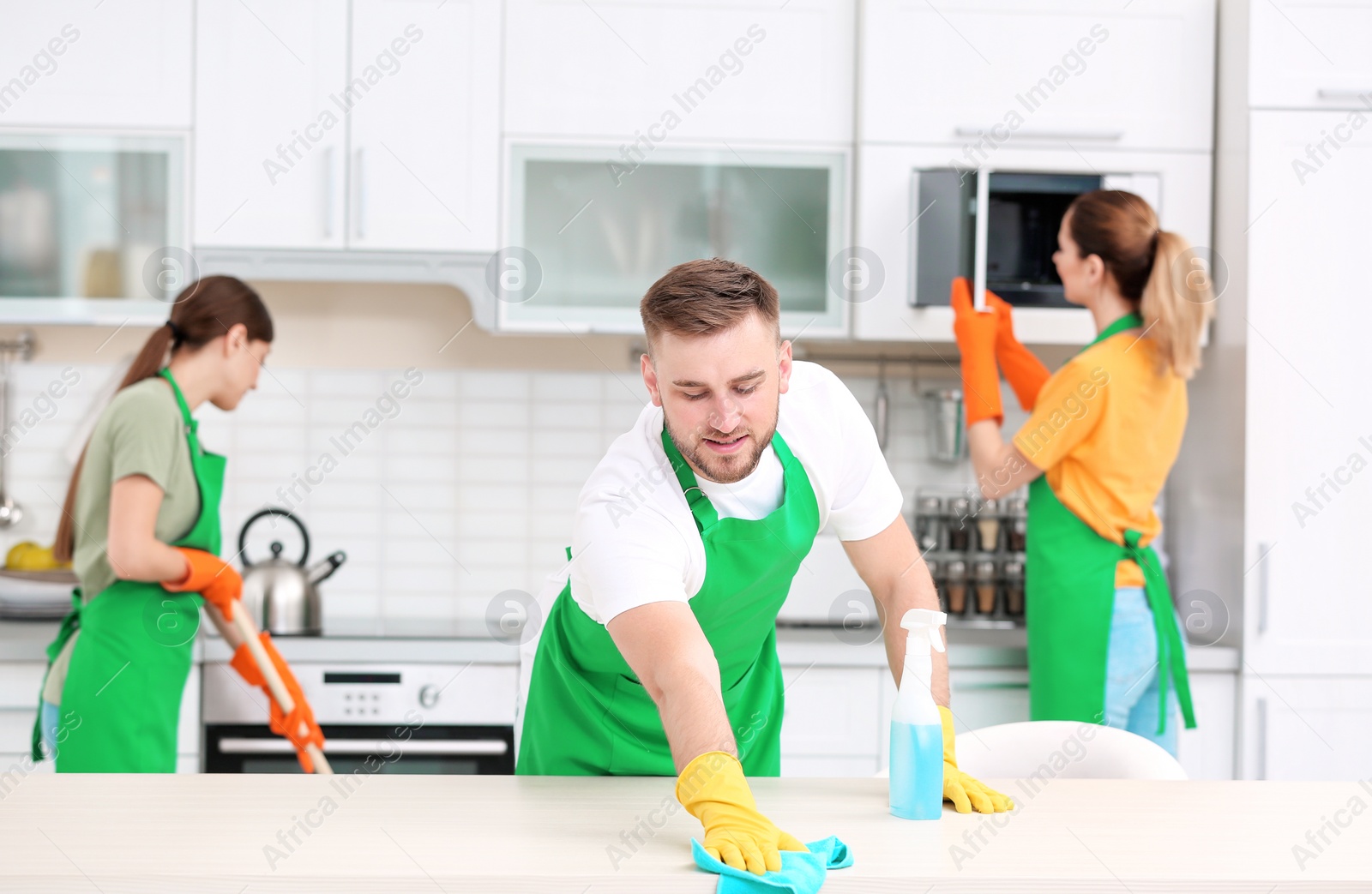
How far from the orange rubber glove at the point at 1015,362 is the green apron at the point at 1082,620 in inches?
9.7

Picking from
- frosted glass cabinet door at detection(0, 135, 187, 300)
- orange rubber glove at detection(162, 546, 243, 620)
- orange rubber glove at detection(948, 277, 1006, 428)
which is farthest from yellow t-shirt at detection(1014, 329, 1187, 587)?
frosted glass cabinet door at detection(0, 135, 187, 300)

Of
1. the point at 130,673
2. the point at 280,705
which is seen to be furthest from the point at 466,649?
the point at 130,673

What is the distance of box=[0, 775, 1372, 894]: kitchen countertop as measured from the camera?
961 millimetres

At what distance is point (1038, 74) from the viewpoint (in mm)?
2475

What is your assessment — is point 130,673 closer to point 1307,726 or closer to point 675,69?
point 675,69

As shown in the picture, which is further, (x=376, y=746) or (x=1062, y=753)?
(x=376, y=746)

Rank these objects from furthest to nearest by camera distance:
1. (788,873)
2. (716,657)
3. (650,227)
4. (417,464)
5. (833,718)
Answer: (417,464), (650,227), (833,718), (716,657), (788,873)

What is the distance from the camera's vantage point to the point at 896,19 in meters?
2.46

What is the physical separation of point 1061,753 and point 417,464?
Answer: 5.82ft

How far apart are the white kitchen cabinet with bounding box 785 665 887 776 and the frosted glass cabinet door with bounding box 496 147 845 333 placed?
0.74 metres

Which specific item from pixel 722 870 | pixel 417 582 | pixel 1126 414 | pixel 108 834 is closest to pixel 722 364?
pixel 722 870

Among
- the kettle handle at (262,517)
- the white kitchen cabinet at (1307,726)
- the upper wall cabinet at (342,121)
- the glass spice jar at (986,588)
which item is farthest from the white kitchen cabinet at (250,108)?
the white kitchen cabinet at (1307,726)

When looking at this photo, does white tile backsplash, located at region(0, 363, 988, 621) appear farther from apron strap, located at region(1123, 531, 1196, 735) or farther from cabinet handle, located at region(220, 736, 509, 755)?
apron strap, located at region(1123, 531, 1196, 735)

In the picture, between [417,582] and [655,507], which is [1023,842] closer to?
[655,507]
